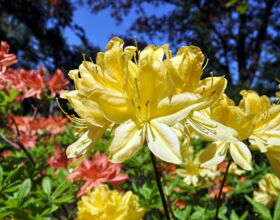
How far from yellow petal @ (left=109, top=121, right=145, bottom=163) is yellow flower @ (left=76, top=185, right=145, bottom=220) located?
Result: 506mm

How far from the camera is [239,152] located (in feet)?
2.60

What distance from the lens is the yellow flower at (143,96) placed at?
644 millimetres

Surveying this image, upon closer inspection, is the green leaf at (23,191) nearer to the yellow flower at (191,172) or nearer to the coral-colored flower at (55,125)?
the yellow flower at (191,172)

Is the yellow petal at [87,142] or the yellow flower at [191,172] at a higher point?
Result: the yellow petal at [87,142]

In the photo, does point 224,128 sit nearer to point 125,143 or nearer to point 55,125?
point 125,143

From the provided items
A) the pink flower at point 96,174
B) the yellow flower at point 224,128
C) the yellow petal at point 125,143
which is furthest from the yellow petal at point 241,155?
the pink flower at point 96,174

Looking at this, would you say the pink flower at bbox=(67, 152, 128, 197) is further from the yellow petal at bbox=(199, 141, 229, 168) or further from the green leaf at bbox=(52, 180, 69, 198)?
the yellow petal at bbox=(199, 141, 229, 168)

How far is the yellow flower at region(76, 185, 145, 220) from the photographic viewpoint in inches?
41.7

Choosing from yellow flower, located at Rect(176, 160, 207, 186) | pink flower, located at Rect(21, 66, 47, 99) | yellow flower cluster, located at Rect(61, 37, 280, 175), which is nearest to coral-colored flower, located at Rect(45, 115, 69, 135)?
pink flower, located at Rect(21, 66, 47, 99)

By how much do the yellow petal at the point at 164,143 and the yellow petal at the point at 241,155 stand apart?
24 cm

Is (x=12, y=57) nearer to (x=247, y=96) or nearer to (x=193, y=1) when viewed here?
(x=247, y=96)

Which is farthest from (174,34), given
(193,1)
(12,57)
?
(12,57)

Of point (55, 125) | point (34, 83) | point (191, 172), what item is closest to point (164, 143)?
point (191, 172)

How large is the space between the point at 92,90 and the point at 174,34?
9.10 m
